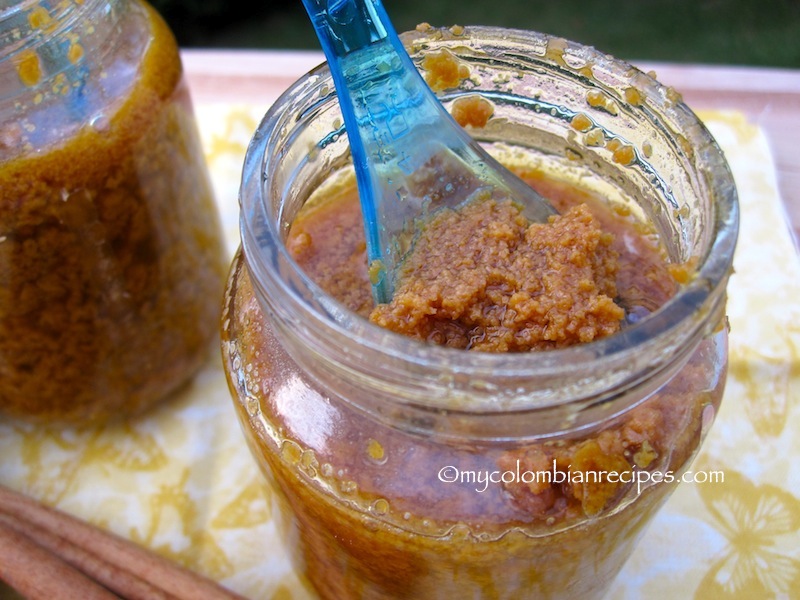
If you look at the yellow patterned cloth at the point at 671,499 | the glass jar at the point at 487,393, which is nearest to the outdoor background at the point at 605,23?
the yellow patterned cloth at the point at 671,499

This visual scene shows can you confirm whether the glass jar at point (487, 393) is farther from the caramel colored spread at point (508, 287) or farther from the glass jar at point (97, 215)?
the glass jar at point (97, 215)

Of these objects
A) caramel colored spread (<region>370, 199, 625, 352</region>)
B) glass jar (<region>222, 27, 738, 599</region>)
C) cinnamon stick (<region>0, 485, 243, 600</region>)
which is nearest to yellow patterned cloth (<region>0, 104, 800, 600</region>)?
cinnamon stick (<region>0, 485, 243, 600</region>)

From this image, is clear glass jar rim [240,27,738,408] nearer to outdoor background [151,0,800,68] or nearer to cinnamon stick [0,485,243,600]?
cinnamon stick [0,485,243,600]

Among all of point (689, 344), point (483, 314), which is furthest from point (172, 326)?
point (689, 344)

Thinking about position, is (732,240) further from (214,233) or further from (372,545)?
(214,233)

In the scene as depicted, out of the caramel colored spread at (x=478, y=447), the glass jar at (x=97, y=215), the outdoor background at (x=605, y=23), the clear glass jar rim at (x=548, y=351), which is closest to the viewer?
the clear glass jar rim at (x=548, y=351)

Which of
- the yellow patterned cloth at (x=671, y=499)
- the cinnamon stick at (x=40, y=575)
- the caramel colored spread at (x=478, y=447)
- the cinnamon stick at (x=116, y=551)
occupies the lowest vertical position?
the yellow patterned cloth at (x=671, y=499)
